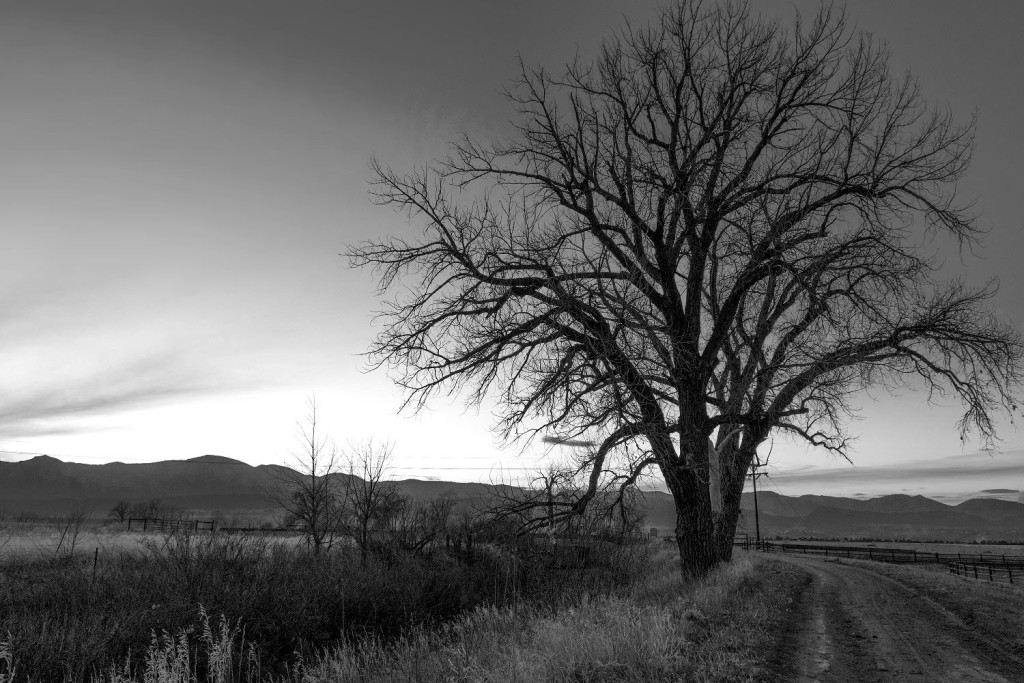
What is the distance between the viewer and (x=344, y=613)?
16766mm

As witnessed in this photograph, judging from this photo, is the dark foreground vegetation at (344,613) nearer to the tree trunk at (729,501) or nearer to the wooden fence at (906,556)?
the tree trunk at (729,501)

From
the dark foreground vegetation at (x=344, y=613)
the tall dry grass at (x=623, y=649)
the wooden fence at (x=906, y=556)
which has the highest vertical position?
the tall dry grass at (x=623, y=649)

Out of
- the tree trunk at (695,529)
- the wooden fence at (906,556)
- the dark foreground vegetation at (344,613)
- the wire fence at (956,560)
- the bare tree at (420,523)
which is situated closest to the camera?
the dark foreground vegetation at (344,613)

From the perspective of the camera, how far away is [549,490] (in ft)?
45.0

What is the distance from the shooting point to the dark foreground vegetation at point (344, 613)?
29.0 ft

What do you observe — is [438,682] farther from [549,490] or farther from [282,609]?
[282,609]

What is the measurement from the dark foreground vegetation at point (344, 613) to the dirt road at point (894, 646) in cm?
90

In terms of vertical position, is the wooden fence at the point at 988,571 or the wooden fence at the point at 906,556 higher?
the wooden fence at the point at 988,571

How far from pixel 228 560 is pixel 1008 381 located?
20932mm

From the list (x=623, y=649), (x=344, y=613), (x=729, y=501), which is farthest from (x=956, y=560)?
(x=623, y=649)

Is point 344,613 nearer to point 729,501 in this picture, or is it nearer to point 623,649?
point 729,501

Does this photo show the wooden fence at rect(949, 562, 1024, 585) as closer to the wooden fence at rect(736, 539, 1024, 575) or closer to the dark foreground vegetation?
the wooden fence at rect(736, 539, 1024, 575)

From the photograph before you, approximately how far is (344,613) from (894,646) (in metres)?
12.9

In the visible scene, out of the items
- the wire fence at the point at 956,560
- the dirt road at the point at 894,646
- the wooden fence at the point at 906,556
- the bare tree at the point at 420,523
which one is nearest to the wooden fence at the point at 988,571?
the wire fence at the point at 956,560
